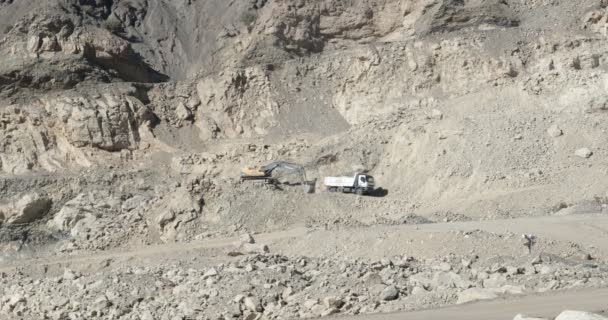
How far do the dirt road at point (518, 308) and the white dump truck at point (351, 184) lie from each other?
56.2ft

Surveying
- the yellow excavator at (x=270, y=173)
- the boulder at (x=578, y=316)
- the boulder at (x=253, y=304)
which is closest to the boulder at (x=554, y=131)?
the yellow excavator at (x=270, y=173)

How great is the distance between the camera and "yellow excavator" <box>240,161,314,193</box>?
2772 cm

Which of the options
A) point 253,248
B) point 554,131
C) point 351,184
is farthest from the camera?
point 351,184

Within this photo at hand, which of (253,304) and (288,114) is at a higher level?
(288,114)

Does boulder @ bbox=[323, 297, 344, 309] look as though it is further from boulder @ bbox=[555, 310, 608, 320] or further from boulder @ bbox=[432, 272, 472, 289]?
boulder @ bbox=[555, 310, 608, 320]

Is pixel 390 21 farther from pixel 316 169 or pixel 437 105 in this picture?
pixel 316 169

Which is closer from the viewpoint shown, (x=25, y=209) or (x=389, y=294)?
(x=389, y=294)

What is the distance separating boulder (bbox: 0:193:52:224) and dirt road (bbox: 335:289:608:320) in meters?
21.4

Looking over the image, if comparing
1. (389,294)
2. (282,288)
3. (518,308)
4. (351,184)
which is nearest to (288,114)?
(351,184)

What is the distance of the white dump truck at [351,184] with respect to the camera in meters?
27.6

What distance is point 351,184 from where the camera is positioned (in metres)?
27.6

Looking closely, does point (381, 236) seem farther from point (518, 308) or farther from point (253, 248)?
point (518, 308)

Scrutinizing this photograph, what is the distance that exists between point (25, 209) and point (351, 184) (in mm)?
13238

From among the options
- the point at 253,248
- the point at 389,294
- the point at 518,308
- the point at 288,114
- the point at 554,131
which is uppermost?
the point at 288,114
